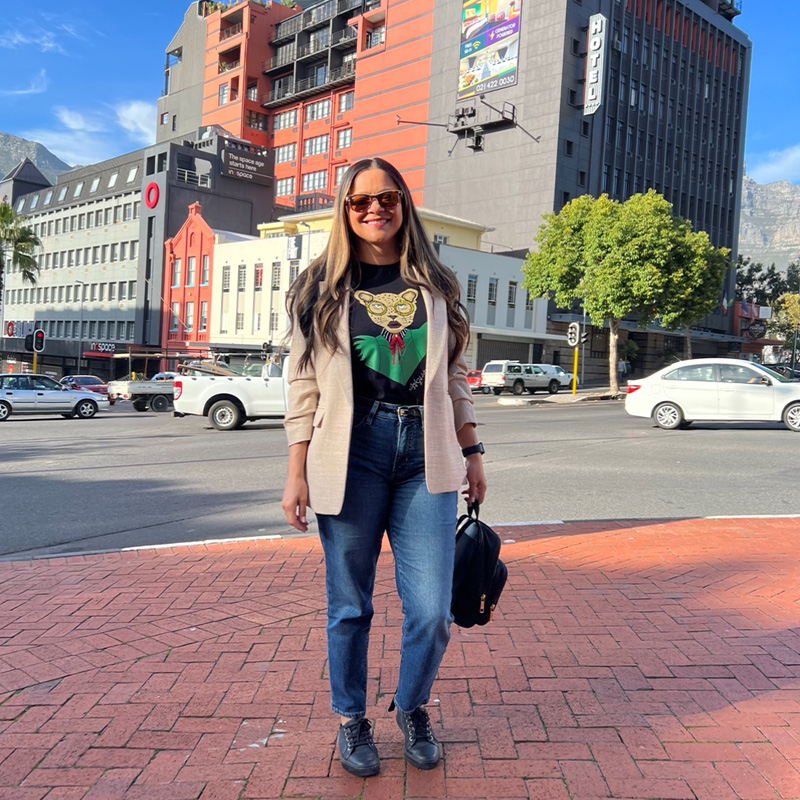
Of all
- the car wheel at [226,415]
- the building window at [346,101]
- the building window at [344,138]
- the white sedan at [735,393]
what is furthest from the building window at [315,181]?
the white sedan at [735,393]

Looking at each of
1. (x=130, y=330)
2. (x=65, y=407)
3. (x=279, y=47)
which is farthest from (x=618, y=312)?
(x=279, y=47)

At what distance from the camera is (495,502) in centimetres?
809

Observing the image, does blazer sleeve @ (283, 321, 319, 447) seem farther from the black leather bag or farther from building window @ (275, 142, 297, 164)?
building window @ (275, 142, 297, 164)

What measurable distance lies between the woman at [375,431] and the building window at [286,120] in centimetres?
7589

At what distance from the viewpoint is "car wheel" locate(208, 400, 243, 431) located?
1681 cm

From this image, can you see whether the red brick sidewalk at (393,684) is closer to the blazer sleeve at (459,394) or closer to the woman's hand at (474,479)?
the woman's hand at (474,479)

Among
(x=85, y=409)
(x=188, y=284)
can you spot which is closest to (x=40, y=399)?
(x=85, y=409)

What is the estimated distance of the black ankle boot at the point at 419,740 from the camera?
2.57 m

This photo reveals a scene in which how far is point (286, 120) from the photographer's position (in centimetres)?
7488

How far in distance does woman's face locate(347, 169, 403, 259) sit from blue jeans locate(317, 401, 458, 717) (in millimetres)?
549

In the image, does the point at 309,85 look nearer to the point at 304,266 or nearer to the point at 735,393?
the point at 304,266

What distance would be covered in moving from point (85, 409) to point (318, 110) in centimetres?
5487

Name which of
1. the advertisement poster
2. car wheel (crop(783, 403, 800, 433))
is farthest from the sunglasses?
the advertisement poster

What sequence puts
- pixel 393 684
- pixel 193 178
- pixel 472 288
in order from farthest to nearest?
1. pixel 193 178
2. pixel 472 288
3. pixel 393 684
